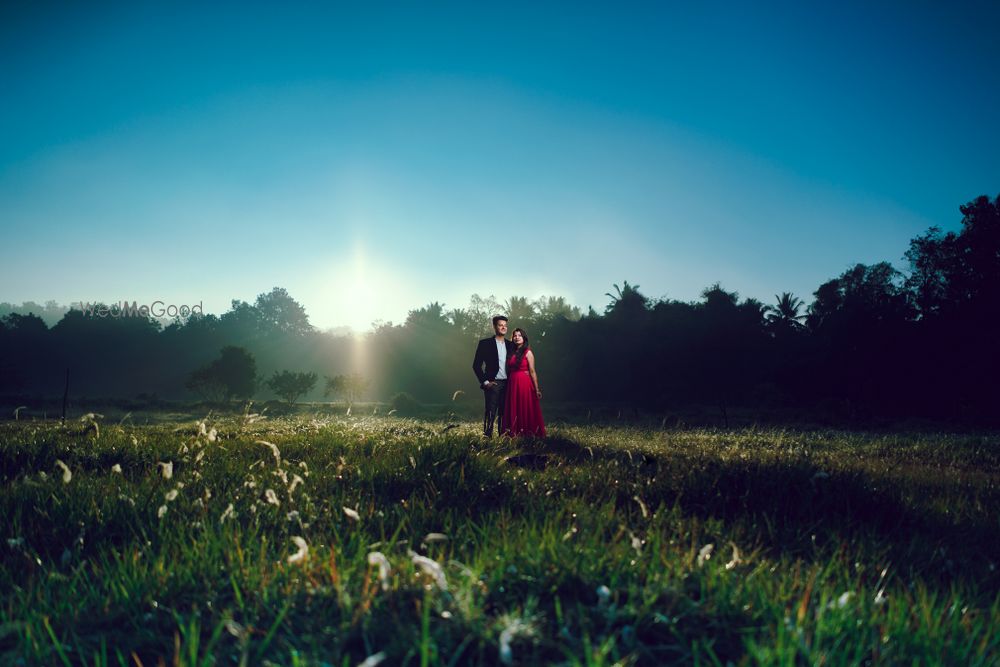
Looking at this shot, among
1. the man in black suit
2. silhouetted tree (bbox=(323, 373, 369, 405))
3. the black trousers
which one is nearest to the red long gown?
the black trousers

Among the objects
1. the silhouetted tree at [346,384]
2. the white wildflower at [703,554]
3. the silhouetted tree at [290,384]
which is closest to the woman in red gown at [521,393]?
the white wildflower at [703,554]

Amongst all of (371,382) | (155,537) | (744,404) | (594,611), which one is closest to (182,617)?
(155,537)

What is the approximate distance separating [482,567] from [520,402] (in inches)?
370

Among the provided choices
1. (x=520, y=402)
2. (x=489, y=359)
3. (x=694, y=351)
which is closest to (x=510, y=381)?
(x=520, y=402)

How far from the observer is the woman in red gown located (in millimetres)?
11539

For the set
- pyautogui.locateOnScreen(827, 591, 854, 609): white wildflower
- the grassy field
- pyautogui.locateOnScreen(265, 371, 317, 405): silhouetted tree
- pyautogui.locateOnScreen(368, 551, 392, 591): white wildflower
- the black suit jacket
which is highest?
the black suit jacket

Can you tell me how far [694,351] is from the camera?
1809 inches

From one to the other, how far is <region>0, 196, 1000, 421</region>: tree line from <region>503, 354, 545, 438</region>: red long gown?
38.5 ft

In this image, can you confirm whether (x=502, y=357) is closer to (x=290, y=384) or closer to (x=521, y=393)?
(x=521, y=393)

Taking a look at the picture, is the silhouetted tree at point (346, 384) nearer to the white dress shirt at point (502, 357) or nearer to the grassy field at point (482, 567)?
the white dress shirt at point (502, 357)

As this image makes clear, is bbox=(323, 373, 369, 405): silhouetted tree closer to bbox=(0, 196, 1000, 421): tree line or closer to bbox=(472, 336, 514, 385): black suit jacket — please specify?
bbox=(0, 196, 1000, 421): tree line

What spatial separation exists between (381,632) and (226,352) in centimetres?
6006

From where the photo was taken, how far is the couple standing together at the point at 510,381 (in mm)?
11562

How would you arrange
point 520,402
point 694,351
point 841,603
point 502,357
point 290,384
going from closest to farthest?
1. point 841,603
2. point 520,402
3. point 502,357
4. point 694,351
5. point 290,384
